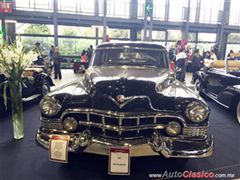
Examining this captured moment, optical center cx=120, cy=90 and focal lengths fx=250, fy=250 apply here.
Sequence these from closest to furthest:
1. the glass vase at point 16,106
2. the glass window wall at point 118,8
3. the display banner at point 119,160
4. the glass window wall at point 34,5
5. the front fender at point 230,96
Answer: the display banner at point 119,160
the glass vase at point 16,106
the front fender at point 230,96
the glass window wall at point 34,5
the glass window wall at point 118,8

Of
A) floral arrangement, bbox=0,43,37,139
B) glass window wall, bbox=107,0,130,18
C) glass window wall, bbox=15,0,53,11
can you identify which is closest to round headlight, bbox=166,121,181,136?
floral arrangement, bbox=0,43,37,139

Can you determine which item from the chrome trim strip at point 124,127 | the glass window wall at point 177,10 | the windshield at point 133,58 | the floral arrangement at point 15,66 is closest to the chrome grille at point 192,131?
the chrome trim strip at point 124,127

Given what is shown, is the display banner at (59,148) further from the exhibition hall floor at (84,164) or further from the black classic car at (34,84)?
the black classic car at (34,84)

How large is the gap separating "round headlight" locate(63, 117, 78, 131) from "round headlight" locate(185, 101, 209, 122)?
1124 millimetres

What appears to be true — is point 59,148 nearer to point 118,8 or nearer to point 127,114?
point 127,114

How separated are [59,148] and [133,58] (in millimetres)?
1901

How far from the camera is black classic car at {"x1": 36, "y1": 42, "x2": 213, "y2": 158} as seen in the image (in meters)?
2.40

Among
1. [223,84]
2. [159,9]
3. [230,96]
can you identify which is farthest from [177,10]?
[230,96]

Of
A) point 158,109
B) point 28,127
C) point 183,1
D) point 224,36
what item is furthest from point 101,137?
point 224,36

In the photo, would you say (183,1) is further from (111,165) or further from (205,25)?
(111,165)

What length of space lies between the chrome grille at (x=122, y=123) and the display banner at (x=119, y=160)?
18 centimetres

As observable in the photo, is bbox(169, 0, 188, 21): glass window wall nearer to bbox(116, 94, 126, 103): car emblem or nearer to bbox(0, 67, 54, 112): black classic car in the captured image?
bbox(0, 67, 54, 112): black classic car

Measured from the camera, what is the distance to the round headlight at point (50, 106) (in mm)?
2568

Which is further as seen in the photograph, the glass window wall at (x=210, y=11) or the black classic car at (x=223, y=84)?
the glass window wall at (x=210, y=11)
